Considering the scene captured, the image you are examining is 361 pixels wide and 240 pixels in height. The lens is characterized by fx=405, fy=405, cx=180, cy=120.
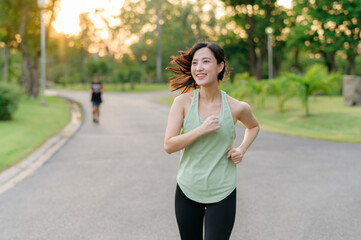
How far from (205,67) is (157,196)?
3.59 metres

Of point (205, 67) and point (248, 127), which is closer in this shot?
point (205, 67)

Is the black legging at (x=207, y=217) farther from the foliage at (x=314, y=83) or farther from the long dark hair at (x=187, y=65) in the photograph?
the foliage at (x=314, y=83)

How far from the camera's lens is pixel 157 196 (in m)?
5.74

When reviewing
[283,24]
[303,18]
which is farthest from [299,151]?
[283,24]

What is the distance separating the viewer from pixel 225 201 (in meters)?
2.50

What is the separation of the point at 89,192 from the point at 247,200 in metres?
2.33

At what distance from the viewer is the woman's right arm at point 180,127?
7.67 ft

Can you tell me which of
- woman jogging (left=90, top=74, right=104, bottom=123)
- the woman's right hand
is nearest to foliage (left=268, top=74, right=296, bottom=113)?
woman jogging (left=90, top=74, right=104, bottom=123)

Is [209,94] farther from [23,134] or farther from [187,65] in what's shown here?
[23,134]

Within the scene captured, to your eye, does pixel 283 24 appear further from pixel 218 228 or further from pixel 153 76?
pixel 218 228

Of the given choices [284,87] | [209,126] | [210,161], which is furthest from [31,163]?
[284,87]

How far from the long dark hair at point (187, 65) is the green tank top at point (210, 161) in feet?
1.10

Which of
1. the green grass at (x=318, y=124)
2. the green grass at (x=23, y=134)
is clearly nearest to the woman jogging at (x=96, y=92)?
the green grass at (x=23, y=134)

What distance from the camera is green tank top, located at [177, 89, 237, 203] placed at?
2.46 m
